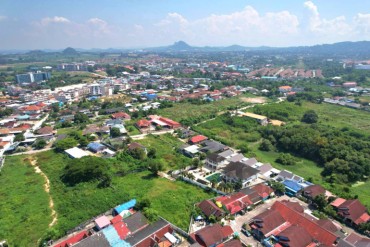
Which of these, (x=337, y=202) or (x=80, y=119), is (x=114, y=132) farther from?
(x=337, y=202)

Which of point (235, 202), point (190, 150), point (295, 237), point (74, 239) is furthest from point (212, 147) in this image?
point (74, 239)

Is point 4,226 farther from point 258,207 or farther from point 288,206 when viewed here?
point 288,206

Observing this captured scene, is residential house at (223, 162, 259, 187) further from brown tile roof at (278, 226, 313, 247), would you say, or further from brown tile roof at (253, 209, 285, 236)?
brown tile roof at (278, 226, 313, 247)

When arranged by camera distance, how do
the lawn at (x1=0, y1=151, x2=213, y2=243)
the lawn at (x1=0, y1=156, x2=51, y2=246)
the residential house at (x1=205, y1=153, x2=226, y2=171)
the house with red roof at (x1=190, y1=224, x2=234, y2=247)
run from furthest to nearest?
the residential house at (x1=205, y1=153, x2=226, y2=171)
the lawn at (x1=0, y1=151, x2=213, y2=243)
the lawn at (x1=0, y1=156, x2=51, y2=246)
the house with red roof at (x1=190, y1=224, x2=234, y2=247)

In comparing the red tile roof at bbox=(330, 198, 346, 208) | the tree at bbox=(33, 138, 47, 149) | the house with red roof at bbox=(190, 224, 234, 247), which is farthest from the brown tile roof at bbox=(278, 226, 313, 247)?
the tree at bbox=(33, 138, 47, 149)

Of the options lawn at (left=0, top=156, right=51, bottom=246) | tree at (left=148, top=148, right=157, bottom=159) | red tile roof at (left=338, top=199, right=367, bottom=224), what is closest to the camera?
lawn at (left=0, top=156, right=51, bottom=246)

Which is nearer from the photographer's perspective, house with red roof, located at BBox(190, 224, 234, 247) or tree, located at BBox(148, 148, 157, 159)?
house with red roof, located at BBox(190, 224, 234, 247)

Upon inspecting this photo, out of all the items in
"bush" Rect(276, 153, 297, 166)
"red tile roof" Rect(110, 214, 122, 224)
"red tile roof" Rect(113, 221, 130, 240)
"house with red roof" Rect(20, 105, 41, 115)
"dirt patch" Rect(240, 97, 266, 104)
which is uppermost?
"red tile roof" Rect(113, 221, 130, 240)
